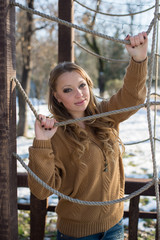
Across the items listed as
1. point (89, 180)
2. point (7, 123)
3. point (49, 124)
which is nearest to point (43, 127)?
point (49, 124)

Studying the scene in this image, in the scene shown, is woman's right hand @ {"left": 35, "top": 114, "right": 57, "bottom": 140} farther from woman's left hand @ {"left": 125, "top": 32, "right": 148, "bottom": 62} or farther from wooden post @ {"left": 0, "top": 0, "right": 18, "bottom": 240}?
woman's left hand @ {"left": 125, "top": 32, "right": 148, "bottom": 62}

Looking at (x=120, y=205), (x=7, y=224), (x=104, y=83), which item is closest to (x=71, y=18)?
Answer: (x=120, y=205)

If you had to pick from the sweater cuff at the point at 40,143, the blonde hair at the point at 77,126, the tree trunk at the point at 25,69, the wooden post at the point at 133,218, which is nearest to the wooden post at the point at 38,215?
the wooden post at the point at 133,218

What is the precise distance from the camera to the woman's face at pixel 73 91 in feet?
4.19

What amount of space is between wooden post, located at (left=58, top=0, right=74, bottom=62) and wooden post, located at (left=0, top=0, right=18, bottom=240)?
809 mm

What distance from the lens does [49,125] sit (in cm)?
107

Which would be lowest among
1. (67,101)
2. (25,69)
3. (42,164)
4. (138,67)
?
(42,164)

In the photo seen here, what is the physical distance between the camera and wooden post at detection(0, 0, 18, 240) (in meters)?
1.05

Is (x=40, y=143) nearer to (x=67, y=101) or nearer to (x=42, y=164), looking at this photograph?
(x=42, y=164)

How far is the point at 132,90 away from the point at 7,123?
0.60 meters

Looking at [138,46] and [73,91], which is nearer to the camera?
[138,46]

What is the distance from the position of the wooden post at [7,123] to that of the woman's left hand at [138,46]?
1.49 feet

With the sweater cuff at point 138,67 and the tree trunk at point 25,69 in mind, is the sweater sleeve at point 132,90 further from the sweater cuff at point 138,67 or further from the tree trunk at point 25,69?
the tree trunk at point 25,69

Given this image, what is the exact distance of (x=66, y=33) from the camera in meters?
1.87
